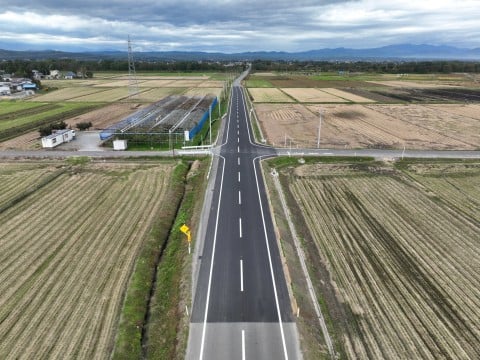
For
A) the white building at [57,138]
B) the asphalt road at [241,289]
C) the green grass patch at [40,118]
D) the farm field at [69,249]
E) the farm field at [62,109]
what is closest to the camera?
the asphalt road at [241,289]

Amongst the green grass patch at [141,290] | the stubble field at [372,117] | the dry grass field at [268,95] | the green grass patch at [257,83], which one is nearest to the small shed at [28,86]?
the dry grass field at [268,95]

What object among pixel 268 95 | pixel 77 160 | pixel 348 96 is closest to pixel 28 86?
pixel 268 95

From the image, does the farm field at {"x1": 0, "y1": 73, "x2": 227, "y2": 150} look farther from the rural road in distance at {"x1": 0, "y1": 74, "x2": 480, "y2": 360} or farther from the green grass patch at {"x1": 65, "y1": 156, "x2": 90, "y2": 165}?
the rural road in distance at {"x1": 0, "y1": 74, "x2": 480, "y2": 360}

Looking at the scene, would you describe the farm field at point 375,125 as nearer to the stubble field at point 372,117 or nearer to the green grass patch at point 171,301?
the stubble field at point 372,117

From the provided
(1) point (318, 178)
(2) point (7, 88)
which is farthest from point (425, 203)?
(2) point (7, 88)

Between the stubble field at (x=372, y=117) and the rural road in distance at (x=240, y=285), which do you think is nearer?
the rural road in distance at (x=240, y=285)

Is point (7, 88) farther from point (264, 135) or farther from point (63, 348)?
point (63, 348)
